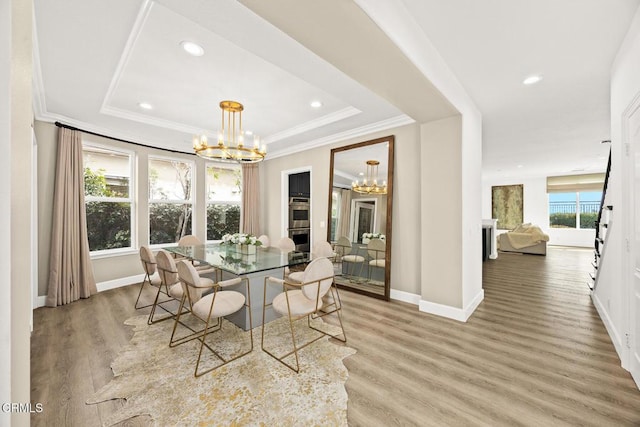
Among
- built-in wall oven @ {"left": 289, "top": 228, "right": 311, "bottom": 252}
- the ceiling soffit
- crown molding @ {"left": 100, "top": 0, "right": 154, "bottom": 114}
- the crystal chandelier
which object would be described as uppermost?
crown molding @ {"left": 100, "top": 0, "right": 154, "bottom": 114}

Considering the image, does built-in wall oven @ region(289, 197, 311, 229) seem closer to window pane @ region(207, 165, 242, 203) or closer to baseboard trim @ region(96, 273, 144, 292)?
window pane @ region(207, 165, 242, 203)

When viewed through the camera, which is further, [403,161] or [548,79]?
[403,161]

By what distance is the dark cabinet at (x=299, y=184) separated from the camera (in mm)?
5976

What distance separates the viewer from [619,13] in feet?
6.11

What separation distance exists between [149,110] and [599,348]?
5914 millimetres

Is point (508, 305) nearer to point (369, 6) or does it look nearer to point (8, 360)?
point (369, 6)

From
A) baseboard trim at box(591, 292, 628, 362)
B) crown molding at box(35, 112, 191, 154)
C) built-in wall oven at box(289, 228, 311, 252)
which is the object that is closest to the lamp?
crown molding at box(35, 112, 191, 154)

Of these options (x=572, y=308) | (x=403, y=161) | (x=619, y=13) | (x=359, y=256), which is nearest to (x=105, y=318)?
(x=359, y=256)

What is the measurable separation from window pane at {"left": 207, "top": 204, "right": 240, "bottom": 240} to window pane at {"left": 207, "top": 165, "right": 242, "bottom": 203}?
7.1 inches

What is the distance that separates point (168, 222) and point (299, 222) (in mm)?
2681

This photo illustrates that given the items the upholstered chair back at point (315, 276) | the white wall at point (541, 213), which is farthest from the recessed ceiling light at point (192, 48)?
the white wall at point (541, 213)

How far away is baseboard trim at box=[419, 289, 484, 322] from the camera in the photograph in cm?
305

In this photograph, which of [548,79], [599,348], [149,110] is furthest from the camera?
[149,110]

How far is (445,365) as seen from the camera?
7.18 ft
